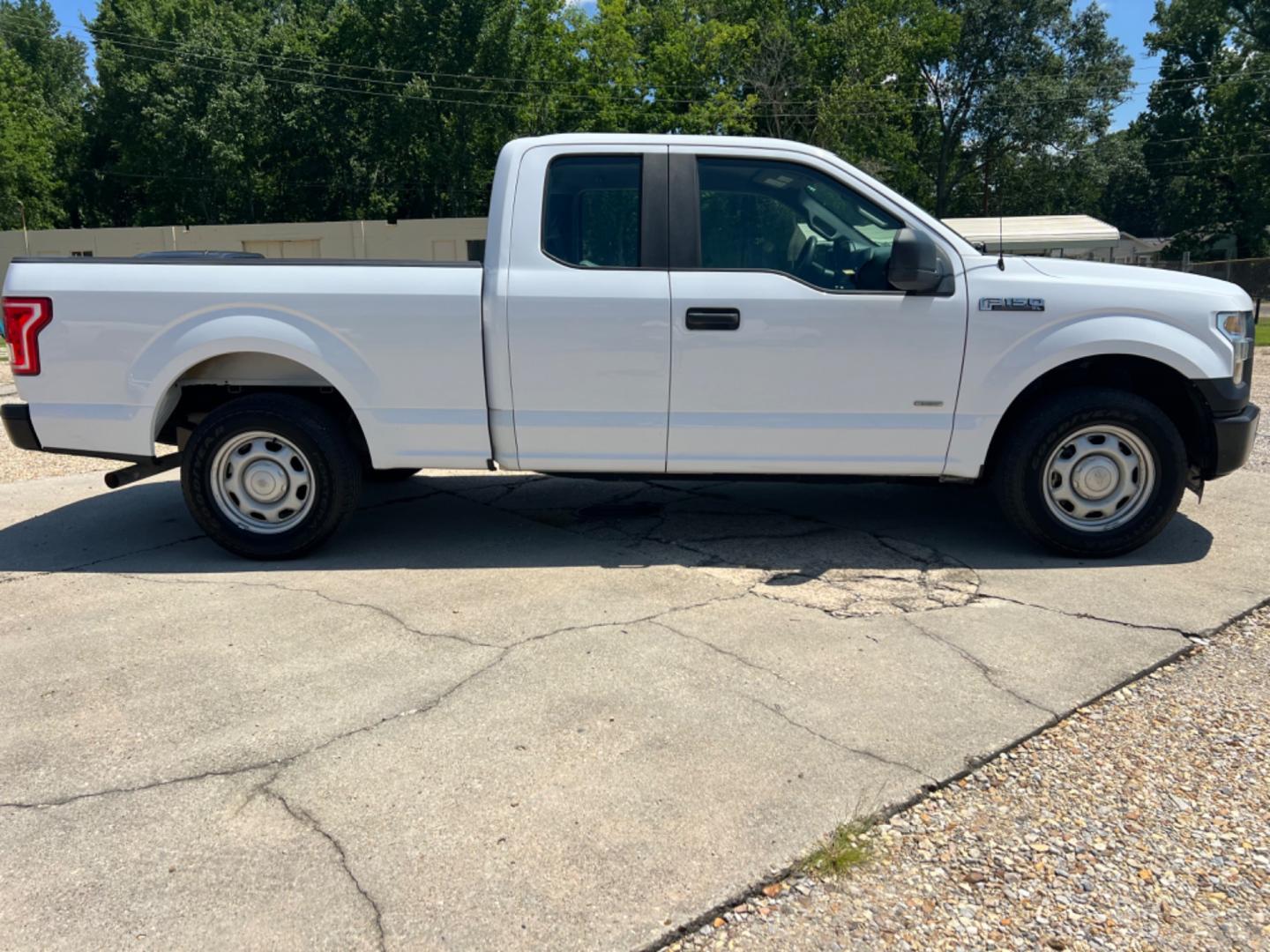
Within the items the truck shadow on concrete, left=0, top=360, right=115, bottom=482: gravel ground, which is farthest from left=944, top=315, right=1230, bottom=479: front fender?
left=0, top=360, right=115, bottom=482: gravel ground

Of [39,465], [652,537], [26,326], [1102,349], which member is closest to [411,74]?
[39,465]

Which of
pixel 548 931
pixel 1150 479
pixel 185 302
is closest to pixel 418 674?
pixel 548 931

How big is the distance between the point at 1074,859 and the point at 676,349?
298cm

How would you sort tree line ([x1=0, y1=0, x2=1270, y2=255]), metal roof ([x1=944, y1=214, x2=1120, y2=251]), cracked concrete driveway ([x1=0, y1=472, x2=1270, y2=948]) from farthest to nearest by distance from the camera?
tree line ([x1=0, y1=0, x2=1270, y2=255]) → metal roof ([x1=944, y1=214, x2=1120, y2=251]) → cracked concrete driveway ([x1=0, y1=472, x2=1270, y2=948])

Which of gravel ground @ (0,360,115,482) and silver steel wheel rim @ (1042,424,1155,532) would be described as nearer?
silver steel wheel rim @ (1042,424,1155,532)

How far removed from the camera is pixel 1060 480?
5.08 m

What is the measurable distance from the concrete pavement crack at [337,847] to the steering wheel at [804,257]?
342 centimetres

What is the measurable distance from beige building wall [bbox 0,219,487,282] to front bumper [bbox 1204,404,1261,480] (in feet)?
106

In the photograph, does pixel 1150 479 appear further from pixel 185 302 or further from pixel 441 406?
pixel 185 302

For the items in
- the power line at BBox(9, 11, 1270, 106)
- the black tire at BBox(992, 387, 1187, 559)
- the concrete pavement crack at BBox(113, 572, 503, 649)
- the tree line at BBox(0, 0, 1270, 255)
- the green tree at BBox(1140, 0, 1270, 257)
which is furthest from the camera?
the green tree at BBox(1140, 0, 1270, 257)

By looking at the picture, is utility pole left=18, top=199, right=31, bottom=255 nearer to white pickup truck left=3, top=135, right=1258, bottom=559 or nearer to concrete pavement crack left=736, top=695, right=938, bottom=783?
white pickup truck left=3, top=135, right=1258, bottom=559

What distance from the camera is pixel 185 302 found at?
16.1 ft

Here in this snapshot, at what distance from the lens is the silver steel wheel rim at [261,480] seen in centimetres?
515

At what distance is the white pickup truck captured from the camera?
4883 millimetres
